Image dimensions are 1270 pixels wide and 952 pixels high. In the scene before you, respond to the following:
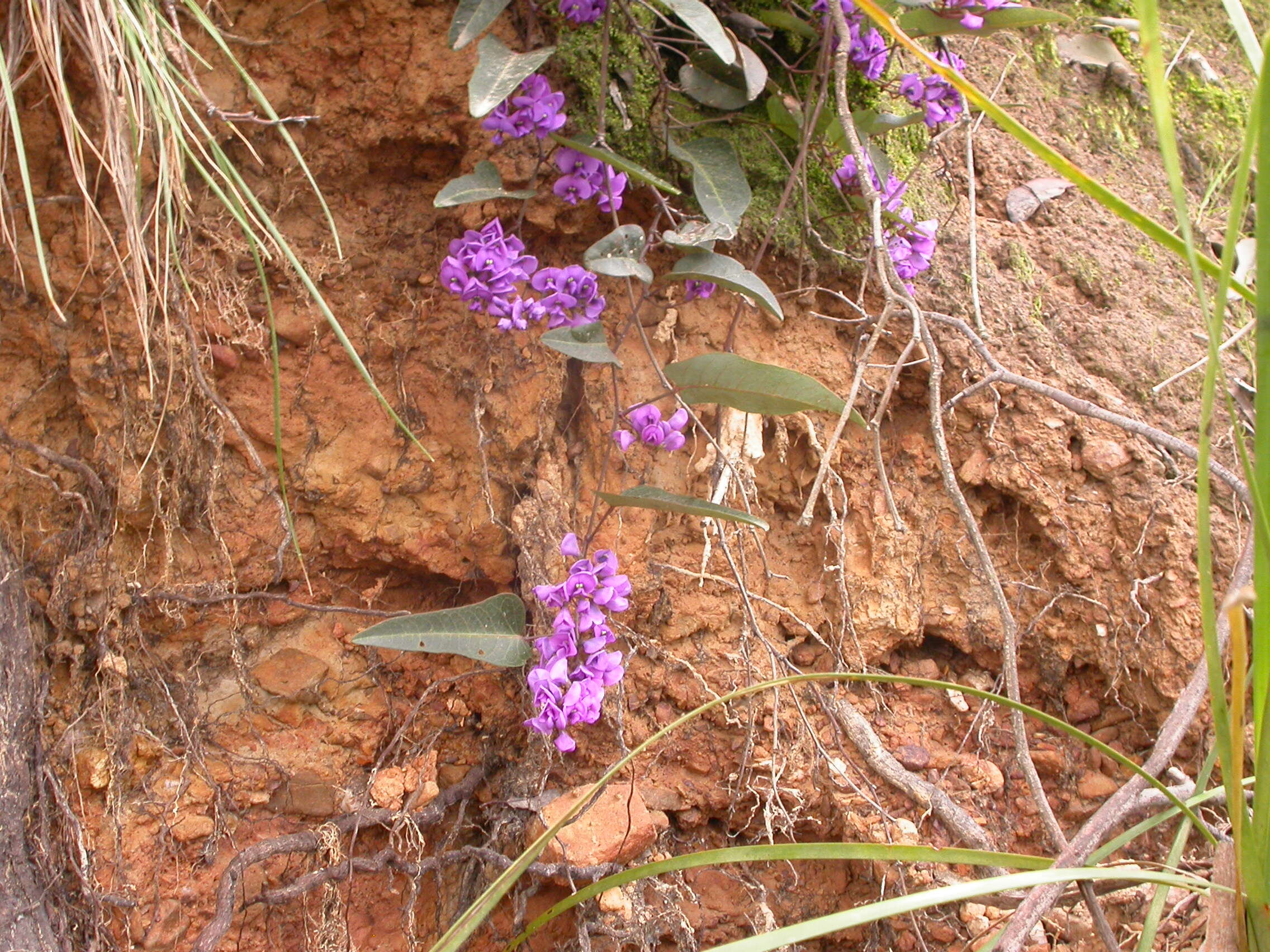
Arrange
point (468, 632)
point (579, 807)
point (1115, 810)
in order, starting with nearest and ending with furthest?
point (579, 807), point (1115, 810), point (468, 632)

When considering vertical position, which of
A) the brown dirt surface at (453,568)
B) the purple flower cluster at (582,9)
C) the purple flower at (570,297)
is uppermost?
the purple flower cluster at (582,9)

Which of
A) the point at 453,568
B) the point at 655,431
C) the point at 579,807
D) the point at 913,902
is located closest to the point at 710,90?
the point at 655,431

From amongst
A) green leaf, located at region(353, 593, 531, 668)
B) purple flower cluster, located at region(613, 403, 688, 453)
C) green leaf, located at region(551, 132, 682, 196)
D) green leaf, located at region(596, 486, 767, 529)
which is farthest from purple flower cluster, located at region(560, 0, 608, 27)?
green leaf, located at region(353, 593, 531, 668)

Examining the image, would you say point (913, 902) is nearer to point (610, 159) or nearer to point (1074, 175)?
point (1074, 175)

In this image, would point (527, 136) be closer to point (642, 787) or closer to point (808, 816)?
point (642, 787)

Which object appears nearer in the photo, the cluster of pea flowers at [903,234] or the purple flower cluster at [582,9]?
the purple flower cluster at [582,9]

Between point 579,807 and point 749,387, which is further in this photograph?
point 749,387

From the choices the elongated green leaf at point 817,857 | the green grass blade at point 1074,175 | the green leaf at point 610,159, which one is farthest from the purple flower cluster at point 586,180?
the elongated green leaf at point 817,857

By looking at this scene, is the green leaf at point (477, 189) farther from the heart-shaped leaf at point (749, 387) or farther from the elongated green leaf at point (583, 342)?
the heart-shaped leaf at point (749, 387)
